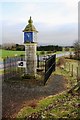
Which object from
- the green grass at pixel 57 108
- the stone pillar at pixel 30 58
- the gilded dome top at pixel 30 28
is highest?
the gilded dome top at pixel 30 28

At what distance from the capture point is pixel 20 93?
13609mm

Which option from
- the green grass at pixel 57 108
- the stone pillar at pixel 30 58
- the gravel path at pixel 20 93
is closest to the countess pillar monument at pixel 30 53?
the stone pillar at pixel 30 58

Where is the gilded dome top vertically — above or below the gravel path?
above

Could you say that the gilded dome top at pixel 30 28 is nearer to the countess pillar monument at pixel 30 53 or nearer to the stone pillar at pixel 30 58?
the countess pillar monument at pixel 30 53

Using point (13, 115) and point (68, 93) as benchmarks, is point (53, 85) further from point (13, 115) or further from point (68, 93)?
point (13, 115)

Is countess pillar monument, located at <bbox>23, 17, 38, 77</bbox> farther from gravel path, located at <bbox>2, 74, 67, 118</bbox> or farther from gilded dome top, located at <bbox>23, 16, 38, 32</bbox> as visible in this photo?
gravel path, located at <bbox>2, 74, 67, 118</bbox>

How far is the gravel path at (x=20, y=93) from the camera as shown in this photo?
1078cm

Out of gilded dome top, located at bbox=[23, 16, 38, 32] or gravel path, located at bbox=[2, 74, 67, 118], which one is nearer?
Answer: gravel path, located at bbox=[2, 74, 67, 118]

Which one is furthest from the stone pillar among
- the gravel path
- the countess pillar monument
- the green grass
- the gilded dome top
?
the green grass

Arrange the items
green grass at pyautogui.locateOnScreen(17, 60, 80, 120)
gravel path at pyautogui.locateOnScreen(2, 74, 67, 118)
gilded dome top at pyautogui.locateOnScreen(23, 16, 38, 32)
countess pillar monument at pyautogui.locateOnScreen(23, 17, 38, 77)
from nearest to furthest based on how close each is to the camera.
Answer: green grass at pyautogui.locateOnScreen(17, 60, 80, 120) → gravel path at pyautogui.locateOnScreen(2, 74, 67, 118) → countess pillar monument at pyautogui.locateOnScreen(23, 17, 38, 77) → gilded dome top at pyautogui.locateOnScreen(23, 16, 38, 32)

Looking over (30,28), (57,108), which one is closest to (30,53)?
(30,28)

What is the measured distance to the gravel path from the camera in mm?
10781

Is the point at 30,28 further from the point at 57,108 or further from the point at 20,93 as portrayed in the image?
the point at 57,108

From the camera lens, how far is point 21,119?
9.40 metres
